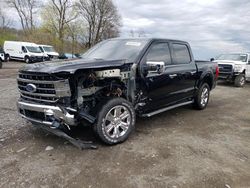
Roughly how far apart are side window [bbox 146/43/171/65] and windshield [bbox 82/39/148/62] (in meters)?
0.21

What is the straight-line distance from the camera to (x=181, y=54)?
629cm

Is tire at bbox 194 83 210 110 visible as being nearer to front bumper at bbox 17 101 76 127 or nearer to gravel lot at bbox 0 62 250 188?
gravel lot at bbox 0 62 250 188

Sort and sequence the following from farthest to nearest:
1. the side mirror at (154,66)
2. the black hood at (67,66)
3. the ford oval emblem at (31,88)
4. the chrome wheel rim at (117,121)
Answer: the side mirror at (154,66) → the chrome wheel rim at (117,121) → the ford oval emblem at (31,88) → the black hood at (67,66)

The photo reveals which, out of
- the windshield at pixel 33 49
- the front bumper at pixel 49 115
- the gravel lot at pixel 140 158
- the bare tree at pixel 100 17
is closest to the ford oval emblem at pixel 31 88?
the front bumper at pixel 49 115

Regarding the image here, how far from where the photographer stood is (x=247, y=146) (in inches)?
185

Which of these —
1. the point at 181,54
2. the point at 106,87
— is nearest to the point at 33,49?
the point at 181,54

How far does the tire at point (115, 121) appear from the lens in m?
4.20

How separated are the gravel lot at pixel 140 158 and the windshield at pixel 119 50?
5.02 ft

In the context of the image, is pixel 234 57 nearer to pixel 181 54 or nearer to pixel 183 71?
pixel 181 54

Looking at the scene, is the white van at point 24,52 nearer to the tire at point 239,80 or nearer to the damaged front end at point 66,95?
the tire at point 239,80

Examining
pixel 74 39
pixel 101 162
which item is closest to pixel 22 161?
pixel 101 162

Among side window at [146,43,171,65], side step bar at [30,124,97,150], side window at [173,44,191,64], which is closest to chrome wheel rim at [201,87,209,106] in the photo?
side window at [173,44,191,64]

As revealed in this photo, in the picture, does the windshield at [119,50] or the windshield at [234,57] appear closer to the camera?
the windshield at [119,50]

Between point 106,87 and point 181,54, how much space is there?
8.54 ft
